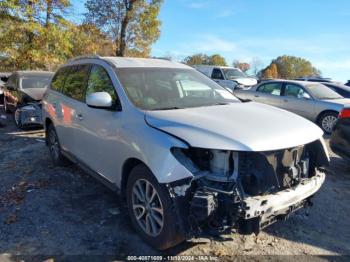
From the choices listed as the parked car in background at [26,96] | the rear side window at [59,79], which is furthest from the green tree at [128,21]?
the rear side window at [59,79]

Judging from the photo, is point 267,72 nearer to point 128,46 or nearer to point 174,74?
point 128,46

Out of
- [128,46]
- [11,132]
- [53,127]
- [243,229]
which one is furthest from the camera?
[128,46]

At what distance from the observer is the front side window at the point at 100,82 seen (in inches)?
179

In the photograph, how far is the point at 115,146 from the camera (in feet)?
13.8

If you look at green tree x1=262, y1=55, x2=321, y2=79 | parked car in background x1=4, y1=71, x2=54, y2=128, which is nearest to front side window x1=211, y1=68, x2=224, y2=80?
parked car in background x1=4, y1=71, x2=54, y2=128

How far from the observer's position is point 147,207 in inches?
150

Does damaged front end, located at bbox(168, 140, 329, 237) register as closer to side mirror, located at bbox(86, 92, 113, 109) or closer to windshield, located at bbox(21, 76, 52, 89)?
side mirror, located at bbox(86, 92, 113, 109)

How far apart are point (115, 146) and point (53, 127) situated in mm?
2688

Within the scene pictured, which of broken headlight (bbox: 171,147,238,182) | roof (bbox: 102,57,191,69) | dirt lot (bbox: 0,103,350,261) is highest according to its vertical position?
roof (bbox: 102,57,191,69)

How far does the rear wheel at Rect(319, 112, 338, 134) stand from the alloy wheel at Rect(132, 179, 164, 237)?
815cm

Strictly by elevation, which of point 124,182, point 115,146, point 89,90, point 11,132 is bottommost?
point 11,132

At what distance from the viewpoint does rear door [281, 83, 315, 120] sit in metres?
11.1

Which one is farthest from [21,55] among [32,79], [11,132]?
[11,132]

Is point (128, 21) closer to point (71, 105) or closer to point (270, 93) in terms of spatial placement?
point (270, 93)
